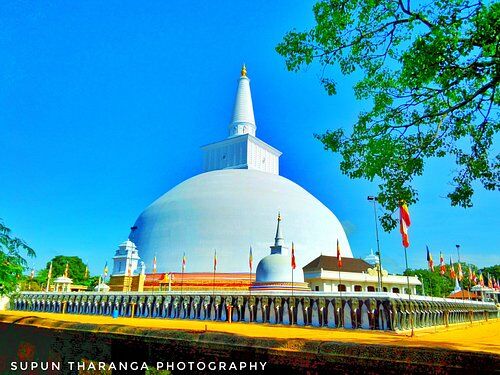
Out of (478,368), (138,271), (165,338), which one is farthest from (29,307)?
(478,368)

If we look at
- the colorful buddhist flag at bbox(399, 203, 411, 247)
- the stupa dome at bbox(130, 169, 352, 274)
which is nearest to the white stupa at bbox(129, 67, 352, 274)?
the stupa dome at bbox(130, 169, 352, 274)

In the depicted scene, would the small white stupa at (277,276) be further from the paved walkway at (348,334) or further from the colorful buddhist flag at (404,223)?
the colorful buddhist flag at (404,223)

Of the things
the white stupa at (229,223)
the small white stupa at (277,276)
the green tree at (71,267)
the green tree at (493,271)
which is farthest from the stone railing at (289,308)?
the green tree at (493,271)

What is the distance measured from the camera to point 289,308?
22297mm

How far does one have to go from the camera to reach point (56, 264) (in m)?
69.9

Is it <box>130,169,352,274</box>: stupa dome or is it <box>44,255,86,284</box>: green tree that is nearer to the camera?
<box>130,169,352,274</box>: stupa dome

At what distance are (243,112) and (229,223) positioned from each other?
24442 millimetres

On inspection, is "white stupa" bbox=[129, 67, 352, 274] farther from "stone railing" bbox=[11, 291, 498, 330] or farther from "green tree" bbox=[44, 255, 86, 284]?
"green tree" bbox=[44, 255, 86, 284]

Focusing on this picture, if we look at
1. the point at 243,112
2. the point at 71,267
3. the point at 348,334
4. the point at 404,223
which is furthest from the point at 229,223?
the point at 71,267

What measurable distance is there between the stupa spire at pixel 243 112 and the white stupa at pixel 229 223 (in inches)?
333

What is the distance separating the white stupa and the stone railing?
1119cm

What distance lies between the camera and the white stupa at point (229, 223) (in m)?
42.8

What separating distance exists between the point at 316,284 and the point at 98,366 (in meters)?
40.3

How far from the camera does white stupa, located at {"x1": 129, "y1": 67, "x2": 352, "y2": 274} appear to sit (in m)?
42.8
